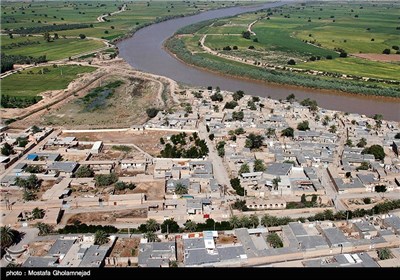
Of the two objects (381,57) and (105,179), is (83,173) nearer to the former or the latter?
(105,179)

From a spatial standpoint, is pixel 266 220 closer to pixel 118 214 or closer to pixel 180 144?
pixel 118 214

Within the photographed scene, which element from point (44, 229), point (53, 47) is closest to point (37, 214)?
point (44, 229)

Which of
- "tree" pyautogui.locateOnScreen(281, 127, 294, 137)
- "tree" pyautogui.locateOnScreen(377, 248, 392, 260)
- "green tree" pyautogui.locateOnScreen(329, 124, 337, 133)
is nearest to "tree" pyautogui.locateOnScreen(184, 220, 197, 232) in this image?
"tree" pyautogui.locateOnScreen(377, 248, 392, 260)

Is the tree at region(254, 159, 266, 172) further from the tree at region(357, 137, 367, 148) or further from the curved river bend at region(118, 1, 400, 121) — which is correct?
the curved river bend at region(118, 1, 400, 121)

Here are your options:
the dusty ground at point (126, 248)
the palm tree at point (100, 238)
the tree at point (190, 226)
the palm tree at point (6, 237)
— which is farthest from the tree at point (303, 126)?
the palm tree at point (6, 237)

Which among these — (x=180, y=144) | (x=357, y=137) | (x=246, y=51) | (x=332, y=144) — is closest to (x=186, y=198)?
(x=180, y=144)
